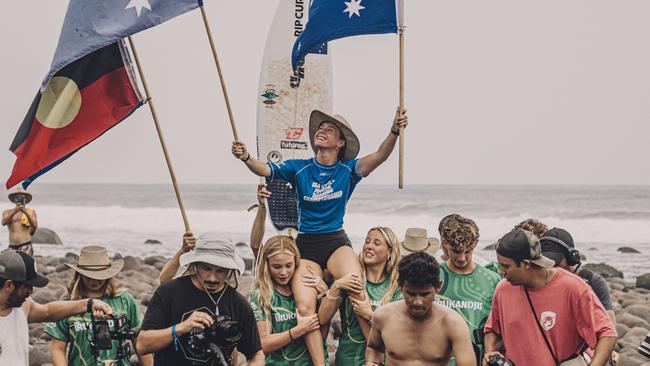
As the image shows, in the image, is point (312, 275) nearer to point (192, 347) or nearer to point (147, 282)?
point (192, 347)

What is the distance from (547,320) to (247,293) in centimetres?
1140

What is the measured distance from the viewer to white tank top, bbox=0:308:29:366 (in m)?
6.19

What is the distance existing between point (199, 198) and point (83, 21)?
2019 inches

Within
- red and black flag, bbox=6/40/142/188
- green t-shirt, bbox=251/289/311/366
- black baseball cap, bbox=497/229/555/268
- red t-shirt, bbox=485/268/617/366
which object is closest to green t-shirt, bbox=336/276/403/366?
green t-shirt, bbox=251/289/311/366

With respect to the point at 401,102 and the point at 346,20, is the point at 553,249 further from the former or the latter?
the point at 346,20

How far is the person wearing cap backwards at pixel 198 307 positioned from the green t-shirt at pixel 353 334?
1394mm

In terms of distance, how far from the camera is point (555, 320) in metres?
6.06

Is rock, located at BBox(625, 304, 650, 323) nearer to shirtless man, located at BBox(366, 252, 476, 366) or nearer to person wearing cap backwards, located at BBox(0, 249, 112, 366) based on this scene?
shirtless man, located at BBox(366, 252, 476, 366)

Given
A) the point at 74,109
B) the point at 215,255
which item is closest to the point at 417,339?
the point at 215,255

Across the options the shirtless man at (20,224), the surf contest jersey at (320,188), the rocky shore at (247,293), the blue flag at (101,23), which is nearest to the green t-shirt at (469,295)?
the surf contest jersey at (320,188)

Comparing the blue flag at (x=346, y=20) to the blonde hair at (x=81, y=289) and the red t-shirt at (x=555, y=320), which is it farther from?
the red t-shirt at (x=555, y=320)

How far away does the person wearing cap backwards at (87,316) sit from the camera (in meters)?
7.26

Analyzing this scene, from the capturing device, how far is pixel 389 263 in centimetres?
757

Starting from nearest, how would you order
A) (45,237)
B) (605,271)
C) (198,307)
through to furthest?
(198,307)
(605,271)
(45,237)
